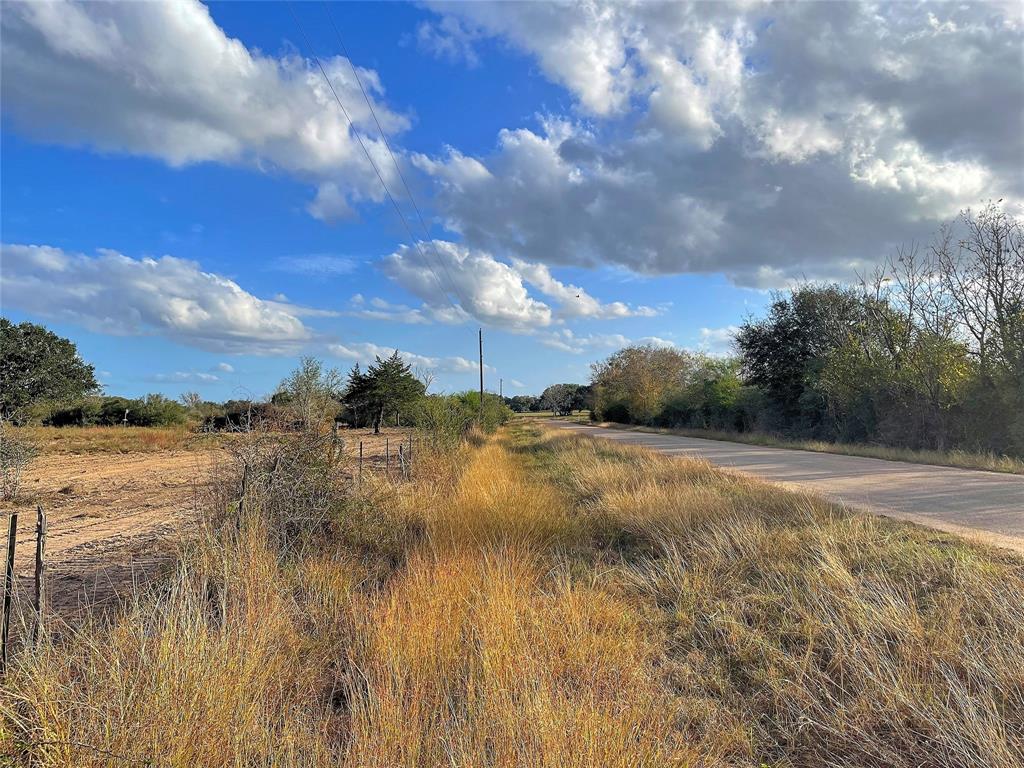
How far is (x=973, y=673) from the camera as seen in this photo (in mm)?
3379

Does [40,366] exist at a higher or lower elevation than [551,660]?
higher

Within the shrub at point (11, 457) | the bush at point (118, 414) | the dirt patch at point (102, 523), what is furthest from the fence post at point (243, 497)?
the bush at point (118, 414)

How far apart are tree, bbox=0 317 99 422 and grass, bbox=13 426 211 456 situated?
3.32m

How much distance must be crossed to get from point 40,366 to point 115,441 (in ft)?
56.0

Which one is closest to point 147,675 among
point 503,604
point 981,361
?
point 503,604

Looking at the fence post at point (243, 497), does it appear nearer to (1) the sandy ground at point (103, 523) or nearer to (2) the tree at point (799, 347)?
(1) the sandy ground at point (103, 523)

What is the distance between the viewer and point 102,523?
35.3 feet

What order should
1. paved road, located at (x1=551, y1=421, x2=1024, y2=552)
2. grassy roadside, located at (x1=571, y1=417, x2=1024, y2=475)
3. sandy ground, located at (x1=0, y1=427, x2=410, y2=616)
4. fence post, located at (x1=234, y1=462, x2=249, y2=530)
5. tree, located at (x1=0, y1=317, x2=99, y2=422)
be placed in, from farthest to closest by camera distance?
tree, located at (x1=0, y1=317, x2=99, y2=422)
grassy roadside, located at (x1=571, y1=417, x2=1024, y2=475)
paved road, located at (x1=551, y1=421, x2=1024, y2=552)
sandy ground, located at (x1=0, y1=427, x2=410, y2=616)
fence post, located at (x1=234, y1=462, x2=249, y2=530)

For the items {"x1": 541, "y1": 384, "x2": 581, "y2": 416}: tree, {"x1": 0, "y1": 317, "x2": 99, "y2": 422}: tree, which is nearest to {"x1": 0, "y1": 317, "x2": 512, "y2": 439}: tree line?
{"x1": 0, "y1": 317, "x2": 99, "y2": 422}: tree

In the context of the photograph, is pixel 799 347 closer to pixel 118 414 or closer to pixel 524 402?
pixel 118 414

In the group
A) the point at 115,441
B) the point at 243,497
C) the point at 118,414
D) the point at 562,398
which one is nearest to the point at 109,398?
the point at 118,414

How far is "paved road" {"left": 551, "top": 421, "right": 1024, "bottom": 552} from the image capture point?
23.3 ft

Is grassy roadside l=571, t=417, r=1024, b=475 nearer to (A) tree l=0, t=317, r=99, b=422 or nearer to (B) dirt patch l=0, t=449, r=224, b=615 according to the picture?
(B) dirt patch l=0, t=449, r=224, b=615

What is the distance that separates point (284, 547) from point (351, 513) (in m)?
1.52
